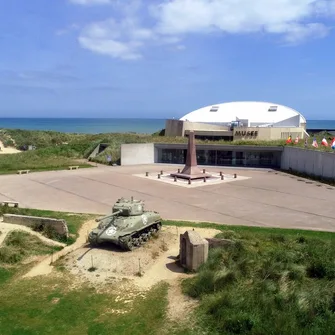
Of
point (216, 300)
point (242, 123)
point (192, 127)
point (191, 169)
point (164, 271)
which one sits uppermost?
point (242, 123)

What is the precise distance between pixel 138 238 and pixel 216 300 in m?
5.74

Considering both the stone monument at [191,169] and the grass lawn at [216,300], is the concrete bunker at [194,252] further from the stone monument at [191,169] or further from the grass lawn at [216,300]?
the stone monument at [191,169]

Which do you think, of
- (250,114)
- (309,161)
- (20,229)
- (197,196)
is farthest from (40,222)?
(250,114)

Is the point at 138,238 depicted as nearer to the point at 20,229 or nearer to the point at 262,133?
the point at 20,229

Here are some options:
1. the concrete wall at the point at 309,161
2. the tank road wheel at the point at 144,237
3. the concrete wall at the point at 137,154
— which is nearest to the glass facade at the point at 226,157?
the concrete wall at the point at 137,154

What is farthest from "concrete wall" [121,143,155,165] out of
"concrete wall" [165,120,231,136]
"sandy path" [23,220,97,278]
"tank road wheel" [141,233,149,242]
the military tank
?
"tank road wheel" [141,233,149,242]

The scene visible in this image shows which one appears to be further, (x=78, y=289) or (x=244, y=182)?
(x=244, y=182)

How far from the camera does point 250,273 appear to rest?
43.4 feet

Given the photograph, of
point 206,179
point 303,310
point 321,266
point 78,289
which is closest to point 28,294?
point 78,289

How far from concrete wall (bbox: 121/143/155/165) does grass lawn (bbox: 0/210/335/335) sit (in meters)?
30.6

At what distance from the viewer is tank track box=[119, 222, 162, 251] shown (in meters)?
15.8

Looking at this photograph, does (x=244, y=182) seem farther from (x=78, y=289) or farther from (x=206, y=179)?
(x=78, y=289)

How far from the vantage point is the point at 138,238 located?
16.5 metres

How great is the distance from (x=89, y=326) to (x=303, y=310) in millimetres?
5785
